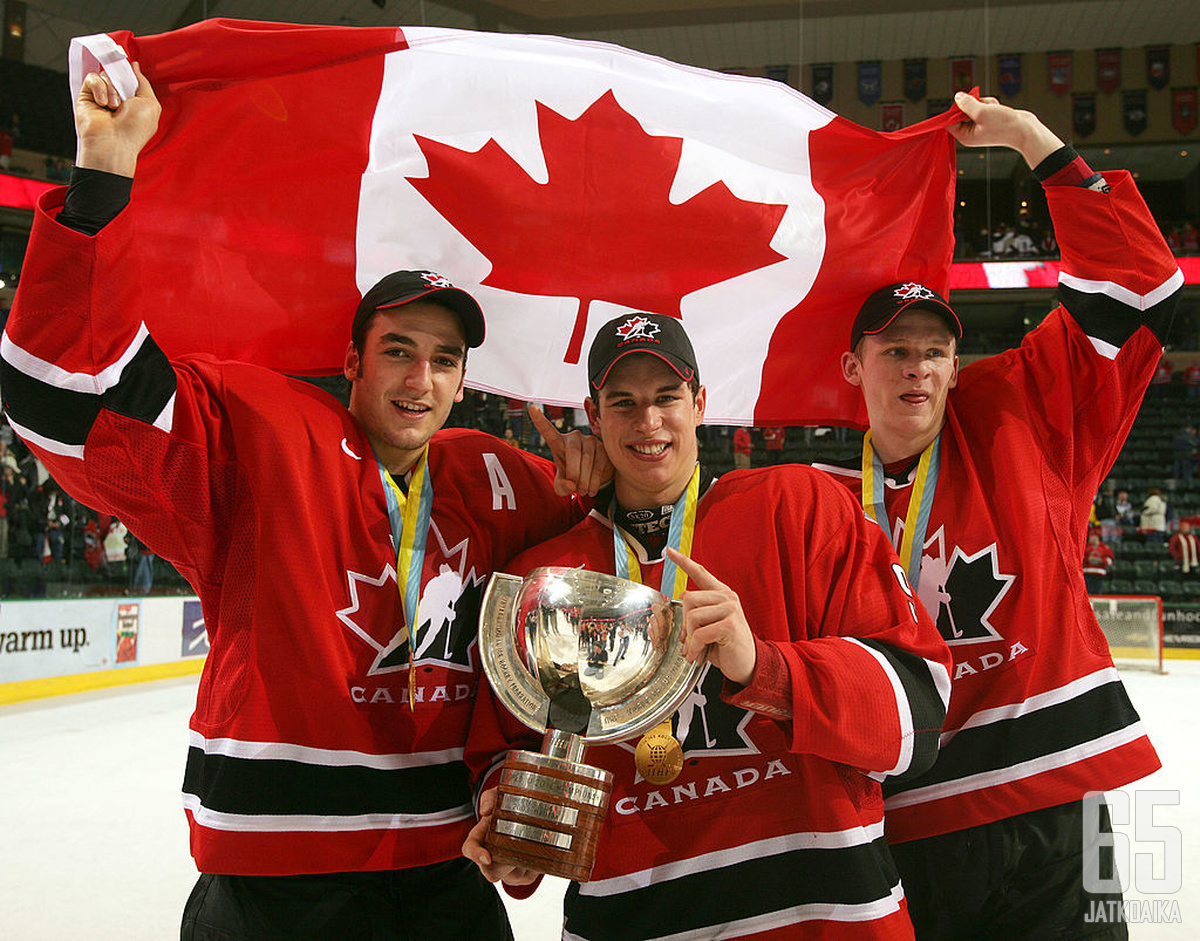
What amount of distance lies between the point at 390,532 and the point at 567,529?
43cm

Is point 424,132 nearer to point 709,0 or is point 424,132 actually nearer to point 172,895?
point 172,895

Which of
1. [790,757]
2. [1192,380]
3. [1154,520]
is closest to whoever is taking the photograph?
[790,757]

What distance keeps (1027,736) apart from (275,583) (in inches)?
59.1

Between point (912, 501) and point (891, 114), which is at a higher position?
point (891, 114)

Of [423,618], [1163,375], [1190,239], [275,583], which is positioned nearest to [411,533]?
[423,618]

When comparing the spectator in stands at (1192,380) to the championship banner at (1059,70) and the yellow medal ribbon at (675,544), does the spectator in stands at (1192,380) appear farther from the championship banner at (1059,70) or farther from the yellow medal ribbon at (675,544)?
the yellow medal ribbon at (675,544)

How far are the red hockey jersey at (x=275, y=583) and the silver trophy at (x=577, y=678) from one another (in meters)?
0.39

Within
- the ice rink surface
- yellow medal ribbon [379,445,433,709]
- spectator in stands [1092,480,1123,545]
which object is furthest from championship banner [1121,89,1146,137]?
yellow medal ribbon [379,445,433,709]

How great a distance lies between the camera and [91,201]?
162cm

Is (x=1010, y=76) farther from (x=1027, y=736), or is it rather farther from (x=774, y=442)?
(x=1027, y=736)

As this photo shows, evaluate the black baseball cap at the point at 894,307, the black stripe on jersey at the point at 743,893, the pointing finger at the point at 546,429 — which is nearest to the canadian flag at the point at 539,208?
the black baseball cap at the point at 894,307

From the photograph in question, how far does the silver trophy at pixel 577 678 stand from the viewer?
4.68ft

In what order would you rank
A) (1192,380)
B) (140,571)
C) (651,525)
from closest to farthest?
(651,525)
(140,571)
(1192,380)

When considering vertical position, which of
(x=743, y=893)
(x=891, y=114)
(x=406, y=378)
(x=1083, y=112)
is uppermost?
(x=1083, y=112)
